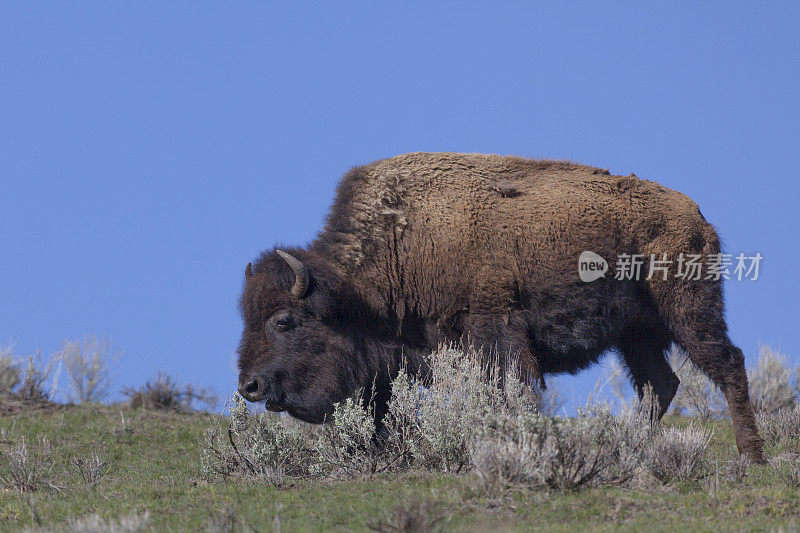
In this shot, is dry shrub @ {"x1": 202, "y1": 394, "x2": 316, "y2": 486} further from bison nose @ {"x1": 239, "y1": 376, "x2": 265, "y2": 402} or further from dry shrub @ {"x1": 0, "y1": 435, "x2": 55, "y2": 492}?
dry shrub @ {"x1": 0, "y1": 435, "x2": 55, "y2": 492}

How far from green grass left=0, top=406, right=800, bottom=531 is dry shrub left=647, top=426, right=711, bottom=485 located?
0.44ft

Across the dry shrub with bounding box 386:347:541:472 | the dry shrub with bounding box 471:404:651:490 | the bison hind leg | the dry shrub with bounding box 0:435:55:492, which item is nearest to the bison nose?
the dry shrub with bounding box 386:347:541:472

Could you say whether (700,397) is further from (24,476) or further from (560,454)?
(24,476)

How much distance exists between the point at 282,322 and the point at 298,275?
18.4 inches

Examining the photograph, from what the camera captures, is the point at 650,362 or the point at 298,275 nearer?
the point at 298,275

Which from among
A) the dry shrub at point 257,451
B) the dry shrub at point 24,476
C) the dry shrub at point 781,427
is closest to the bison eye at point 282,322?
the dry shrub at point 257,451

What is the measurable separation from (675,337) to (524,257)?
177 cm

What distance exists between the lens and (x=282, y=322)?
27.8 ft

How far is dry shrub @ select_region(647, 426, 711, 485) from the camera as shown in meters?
6.86

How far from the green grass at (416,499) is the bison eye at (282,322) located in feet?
4.95

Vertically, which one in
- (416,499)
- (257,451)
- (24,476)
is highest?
(257,451)

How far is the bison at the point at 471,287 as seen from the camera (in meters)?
8.51

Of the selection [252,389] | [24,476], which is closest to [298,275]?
[252,389]

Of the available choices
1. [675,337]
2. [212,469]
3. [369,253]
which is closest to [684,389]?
[675,337]
